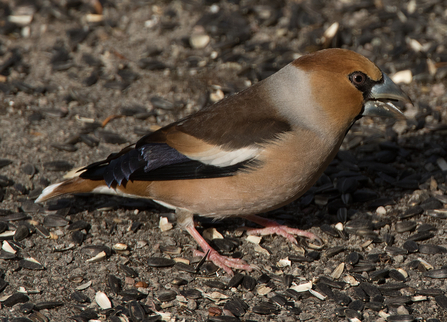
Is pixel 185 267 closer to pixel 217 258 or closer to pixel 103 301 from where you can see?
pixel 217 258

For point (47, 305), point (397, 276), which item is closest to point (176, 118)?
point (47, 305)

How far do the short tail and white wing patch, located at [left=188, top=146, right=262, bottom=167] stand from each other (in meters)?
1.00

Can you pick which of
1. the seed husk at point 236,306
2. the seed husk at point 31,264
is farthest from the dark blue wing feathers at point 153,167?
the seed husk at point 236,306

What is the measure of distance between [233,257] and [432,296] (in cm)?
157

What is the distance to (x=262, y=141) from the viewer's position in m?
4.06

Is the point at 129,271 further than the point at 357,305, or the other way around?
the point at 129,271

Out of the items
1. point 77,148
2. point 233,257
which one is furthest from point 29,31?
point 233,257

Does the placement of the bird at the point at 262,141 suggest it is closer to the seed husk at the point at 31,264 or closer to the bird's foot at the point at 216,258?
the bird's foot at the point at 216,258

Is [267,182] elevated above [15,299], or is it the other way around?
[267,182]

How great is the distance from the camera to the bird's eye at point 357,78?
4.08 m

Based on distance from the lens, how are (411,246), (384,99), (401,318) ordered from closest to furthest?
1. (401,318)
2. (384,99)
3. (411,246)

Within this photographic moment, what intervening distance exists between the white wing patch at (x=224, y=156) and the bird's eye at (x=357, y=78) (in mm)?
880

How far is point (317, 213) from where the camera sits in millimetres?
5066

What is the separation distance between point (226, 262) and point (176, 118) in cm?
233
